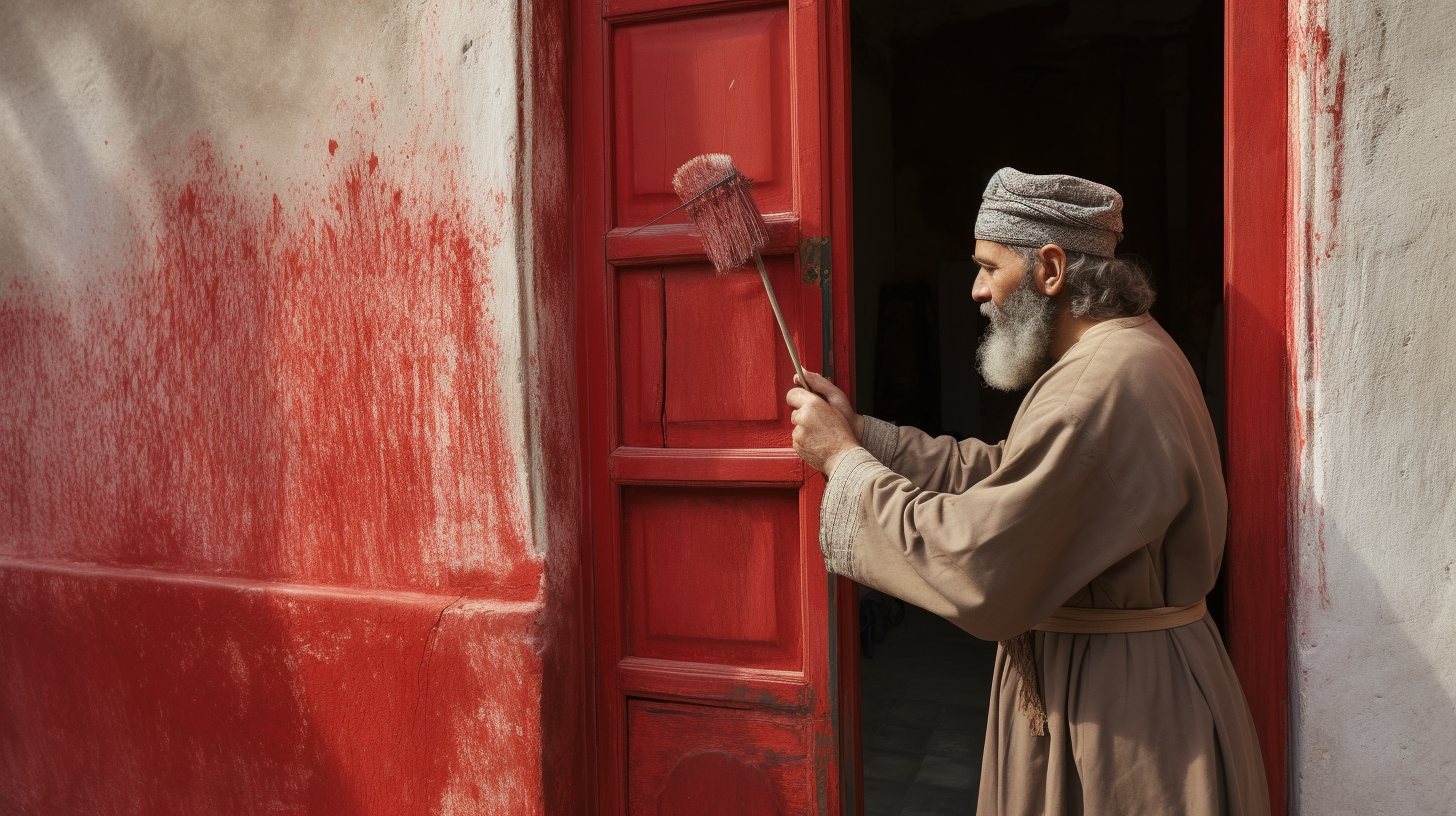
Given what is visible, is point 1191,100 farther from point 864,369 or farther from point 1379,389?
point 1379,389

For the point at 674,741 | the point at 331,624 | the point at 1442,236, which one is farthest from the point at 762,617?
the point at 1442,236

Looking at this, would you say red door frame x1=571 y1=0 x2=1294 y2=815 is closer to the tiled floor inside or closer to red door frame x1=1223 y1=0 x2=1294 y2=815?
red door frame x1=1223 y1=0 x2=1294 y2=815

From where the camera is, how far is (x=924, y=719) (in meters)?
4.61

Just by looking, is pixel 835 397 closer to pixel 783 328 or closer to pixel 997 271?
pixel 783 328

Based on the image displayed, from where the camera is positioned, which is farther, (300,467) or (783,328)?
(300,467)

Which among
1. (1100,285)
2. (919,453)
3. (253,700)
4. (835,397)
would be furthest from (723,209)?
(253,700)

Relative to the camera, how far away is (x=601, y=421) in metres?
2.62

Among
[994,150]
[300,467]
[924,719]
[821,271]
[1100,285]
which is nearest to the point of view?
[1100,285]

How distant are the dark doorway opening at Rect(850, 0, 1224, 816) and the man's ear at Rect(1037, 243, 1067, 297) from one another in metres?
5.28

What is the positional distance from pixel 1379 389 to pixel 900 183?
22.1 ft

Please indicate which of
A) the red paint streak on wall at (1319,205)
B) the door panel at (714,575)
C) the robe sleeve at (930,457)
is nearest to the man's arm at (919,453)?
the robe sleeve at (930,457)

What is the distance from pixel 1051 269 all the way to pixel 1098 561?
58 centimetres

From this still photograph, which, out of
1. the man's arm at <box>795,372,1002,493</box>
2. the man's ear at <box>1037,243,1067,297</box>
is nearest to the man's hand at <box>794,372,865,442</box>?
the man's arm at <box>795,372,1002,493</box>

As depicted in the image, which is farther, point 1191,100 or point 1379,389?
point 1191,100
